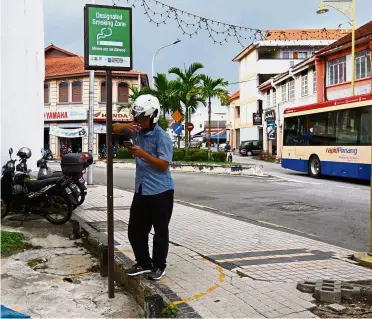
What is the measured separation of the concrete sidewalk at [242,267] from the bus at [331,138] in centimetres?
941

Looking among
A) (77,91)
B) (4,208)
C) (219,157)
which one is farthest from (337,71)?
(4,208)

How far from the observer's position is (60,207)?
7.94 metres

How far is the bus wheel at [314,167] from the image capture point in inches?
752

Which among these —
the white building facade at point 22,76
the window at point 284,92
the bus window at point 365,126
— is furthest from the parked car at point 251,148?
the white building facade at point 22,76

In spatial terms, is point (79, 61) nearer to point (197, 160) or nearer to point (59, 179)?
point (197, 160)

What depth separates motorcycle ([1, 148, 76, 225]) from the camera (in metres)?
7.91

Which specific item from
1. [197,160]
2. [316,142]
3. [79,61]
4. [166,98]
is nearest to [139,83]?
[79,61]

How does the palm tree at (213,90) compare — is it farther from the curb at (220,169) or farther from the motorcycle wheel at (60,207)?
the motorcycle wheel at (60,207)

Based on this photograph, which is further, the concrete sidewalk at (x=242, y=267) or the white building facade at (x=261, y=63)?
the white building facade at (x=261, y=63)

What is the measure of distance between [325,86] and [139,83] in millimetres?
15319

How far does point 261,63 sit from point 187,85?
63.0 ft

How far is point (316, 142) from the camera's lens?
1903cm

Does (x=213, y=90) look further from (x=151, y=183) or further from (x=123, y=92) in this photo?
(x=151, y=183)

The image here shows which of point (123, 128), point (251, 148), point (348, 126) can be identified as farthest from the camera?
point (251, 148)
